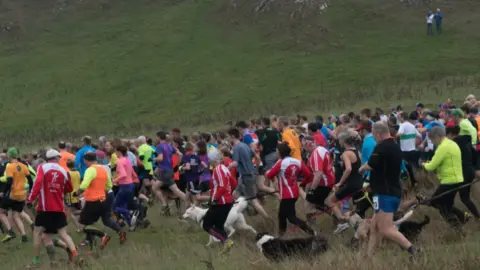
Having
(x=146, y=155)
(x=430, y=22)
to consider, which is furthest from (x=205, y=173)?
(x=430, y=22)

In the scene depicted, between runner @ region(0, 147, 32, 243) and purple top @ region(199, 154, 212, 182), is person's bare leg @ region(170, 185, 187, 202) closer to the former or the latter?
purple top @ region(199, 154, 212, 182)

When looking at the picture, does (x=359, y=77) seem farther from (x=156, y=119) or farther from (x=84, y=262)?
(x=84, y=262)

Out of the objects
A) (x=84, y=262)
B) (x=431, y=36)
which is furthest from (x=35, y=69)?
(x=84, y=262)

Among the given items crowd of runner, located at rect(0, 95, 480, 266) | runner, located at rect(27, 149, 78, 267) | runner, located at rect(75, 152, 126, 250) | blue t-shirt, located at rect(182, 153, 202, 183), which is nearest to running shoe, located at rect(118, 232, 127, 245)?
crowd of runner, located at rect(0, 95, 480, 266)

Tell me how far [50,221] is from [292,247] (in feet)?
14.4

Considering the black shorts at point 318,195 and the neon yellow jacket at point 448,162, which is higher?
the neon yellow jacket at point 448,162

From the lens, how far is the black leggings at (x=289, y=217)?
11680 millimetres

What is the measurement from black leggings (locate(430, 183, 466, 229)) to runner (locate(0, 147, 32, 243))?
8590 mm

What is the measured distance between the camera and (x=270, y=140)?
1563 centimetres

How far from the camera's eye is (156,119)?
44.0 metres

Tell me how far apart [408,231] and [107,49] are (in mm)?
51537

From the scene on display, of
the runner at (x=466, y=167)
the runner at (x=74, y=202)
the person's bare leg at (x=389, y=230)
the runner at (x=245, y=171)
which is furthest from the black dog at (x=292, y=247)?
the runner at (x=74, y=202)

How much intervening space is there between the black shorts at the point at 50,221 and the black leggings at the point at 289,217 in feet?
12.5

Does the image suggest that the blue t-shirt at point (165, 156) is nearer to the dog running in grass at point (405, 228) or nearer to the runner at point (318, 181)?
the runner at point (318, 181)
